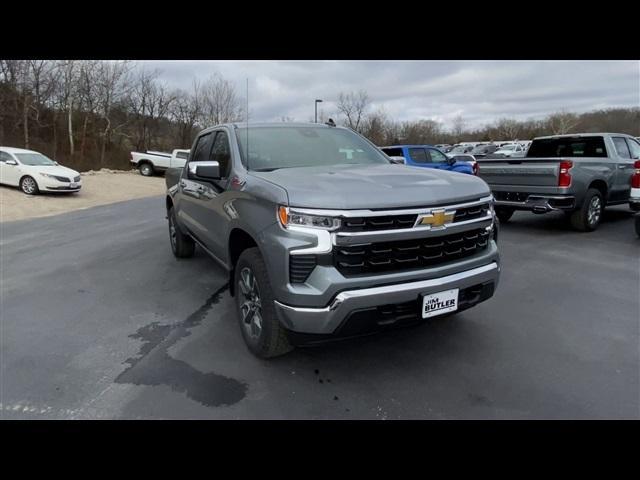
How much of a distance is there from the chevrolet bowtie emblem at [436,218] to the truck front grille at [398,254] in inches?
4.3

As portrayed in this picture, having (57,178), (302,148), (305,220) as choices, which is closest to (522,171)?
(302,148)

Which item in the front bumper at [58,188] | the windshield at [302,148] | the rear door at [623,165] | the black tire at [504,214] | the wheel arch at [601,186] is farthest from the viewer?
the front bumper at [58,188]

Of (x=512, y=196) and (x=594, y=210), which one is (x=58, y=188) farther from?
(x=594, y=210)

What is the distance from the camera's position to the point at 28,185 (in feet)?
48.1

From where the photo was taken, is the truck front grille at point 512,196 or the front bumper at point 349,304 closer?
the front bumper at point 349,304

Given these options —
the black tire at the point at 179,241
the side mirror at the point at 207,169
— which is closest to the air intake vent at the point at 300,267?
the side mirror at the point at 207,169

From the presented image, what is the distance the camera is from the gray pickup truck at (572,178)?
7.25m

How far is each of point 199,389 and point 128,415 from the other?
47cm

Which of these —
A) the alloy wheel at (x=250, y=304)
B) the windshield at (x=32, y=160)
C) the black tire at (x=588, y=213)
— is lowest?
the alloy wheel at (x=250, y=304)

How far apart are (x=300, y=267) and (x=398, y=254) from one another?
66 centimetres

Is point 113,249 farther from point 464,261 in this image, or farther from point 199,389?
point 464,261

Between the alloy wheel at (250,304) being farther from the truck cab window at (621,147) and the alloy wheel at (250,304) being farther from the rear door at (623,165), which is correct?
the truck cab window at (621,147)

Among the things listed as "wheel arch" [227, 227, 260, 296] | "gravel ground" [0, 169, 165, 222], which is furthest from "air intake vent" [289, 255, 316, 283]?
"gravel ground" [0, 169, 165, 222]

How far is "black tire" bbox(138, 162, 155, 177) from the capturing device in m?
26.1
